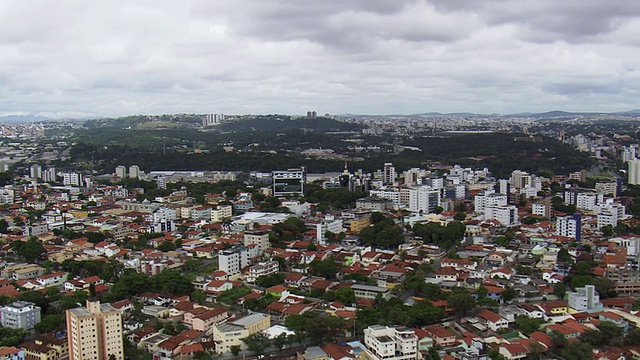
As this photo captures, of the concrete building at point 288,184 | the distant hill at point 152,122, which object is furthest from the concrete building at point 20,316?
the distant hill at point 152,122

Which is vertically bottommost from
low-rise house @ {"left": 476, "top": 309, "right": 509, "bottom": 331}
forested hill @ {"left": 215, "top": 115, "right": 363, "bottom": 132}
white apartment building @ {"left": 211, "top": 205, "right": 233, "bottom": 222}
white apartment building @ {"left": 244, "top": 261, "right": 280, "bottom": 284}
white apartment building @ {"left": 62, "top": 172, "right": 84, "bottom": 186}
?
low-rise house @ {"left": 476, "top": 309, "right": 509, "bottom": 331}

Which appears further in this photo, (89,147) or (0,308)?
(89,147)

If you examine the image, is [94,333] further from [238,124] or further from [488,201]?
[238,124]

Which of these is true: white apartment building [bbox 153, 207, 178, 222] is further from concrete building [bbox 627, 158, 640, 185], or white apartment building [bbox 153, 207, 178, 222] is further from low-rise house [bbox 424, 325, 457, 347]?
concrete building [bbox 627, 158, 640, 185]

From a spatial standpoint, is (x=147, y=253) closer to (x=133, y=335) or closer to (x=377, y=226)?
(x=133, y=335)

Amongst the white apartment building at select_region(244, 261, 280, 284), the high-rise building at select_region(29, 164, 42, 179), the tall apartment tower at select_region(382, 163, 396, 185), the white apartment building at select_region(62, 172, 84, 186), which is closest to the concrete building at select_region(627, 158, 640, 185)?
the tall apartment tower at select_region(382, 163, 396, 185)

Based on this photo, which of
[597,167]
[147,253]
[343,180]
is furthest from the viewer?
[597,167]

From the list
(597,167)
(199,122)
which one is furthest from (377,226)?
(199,122)
